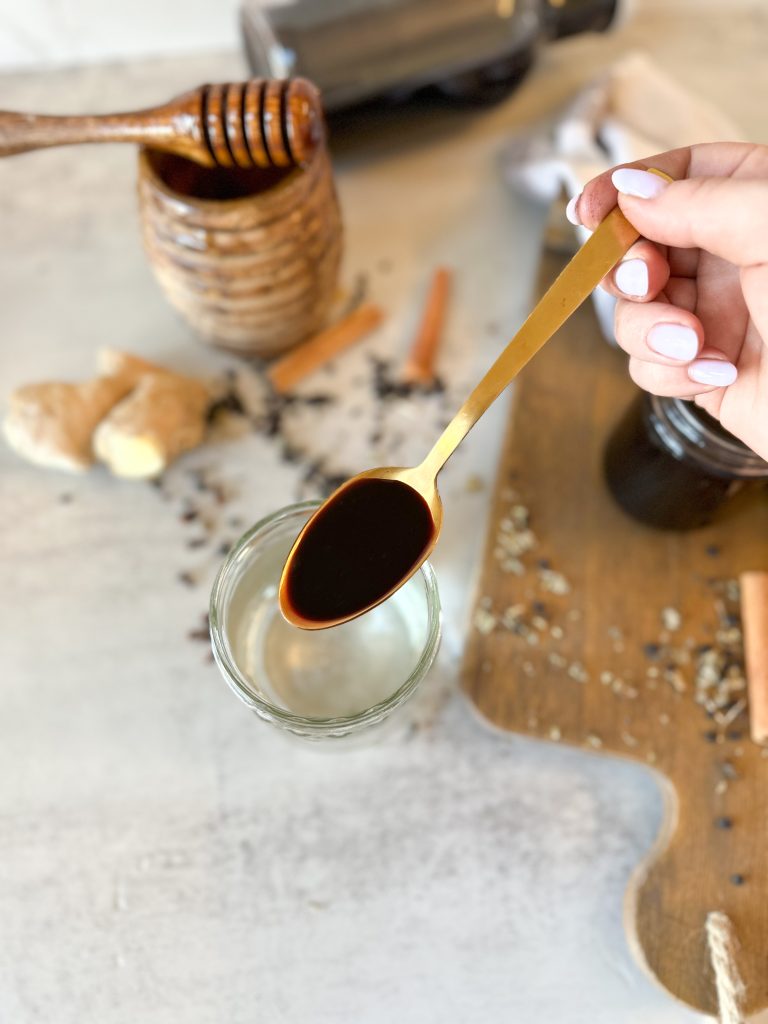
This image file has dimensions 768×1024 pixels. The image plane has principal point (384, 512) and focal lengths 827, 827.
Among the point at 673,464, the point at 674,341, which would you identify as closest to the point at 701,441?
the point at 673,464

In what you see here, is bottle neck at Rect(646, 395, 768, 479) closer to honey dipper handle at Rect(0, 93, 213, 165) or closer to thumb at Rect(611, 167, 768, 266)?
thumb at Rect(611, 167, 768, 266)

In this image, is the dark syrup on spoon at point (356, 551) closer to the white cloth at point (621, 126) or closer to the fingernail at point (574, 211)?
the fingernail at point (574, 211)

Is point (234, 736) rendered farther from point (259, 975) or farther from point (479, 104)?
point (479, 104)

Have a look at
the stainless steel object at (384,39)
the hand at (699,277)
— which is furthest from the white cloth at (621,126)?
the hand at (699,277)

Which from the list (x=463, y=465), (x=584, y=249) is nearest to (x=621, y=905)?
(x=463, y=465)

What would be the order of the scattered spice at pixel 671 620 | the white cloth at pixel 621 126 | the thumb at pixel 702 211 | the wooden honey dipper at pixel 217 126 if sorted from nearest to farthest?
the thumb at pixel 702 211 → the wooden honey dipper at pixel 217 126 → the scattered spice at pixel 671 620 → the white cloth at pixel 621 126

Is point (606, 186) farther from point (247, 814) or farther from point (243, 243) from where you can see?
point (247, 814)

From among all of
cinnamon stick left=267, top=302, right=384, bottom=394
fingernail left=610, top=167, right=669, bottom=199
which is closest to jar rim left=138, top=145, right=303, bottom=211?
cinnamon stick left=267, top=302, right=384, bottom=394
